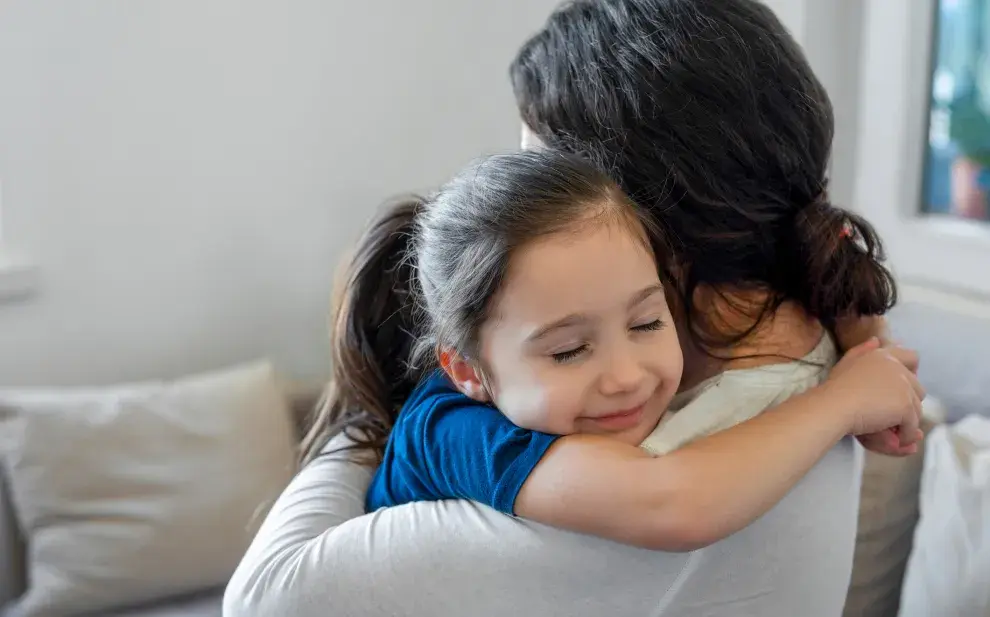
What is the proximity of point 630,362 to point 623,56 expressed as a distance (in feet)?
0.99

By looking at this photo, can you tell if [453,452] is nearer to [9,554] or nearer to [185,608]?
[185,608]

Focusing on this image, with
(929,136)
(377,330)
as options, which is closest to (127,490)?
(377,330)

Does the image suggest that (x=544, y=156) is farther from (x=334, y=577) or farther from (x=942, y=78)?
(x=942, y=78)

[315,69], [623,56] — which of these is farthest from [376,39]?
[623,56]

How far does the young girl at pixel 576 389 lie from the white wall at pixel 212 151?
56.9 inches

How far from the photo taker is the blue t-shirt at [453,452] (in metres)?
0.81

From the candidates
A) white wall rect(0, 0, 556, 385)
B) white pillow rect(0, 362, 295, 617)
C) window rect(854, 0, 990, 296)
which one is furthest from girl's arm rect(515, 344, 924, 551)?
white wall rect(0, 0, 556, 385)

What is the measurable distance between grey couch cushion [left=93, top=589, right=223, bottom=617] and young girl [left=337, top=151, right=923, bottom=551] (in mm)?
1202

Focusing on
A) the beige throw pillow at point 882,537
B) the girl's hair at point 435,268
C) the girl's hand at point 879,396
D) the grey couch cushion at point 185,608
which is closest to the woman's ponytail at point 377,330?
the girl's hair at point 435,268

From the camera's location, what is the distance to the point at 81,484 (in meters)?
1.92

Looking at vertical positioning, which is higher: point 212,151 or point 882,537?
point 212,151

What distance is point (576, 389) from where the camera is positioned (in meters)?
0.83

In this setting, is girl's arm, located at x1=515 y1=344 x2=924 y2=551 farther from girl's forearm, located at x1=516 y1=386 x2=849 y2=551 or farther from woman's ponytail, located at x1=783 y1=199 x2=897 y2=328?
woman's ponytail, located at x1=783 y1=199 x2=897 y2=328

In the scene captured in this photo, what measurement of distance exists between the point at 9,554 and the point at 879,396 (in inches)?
69.5
